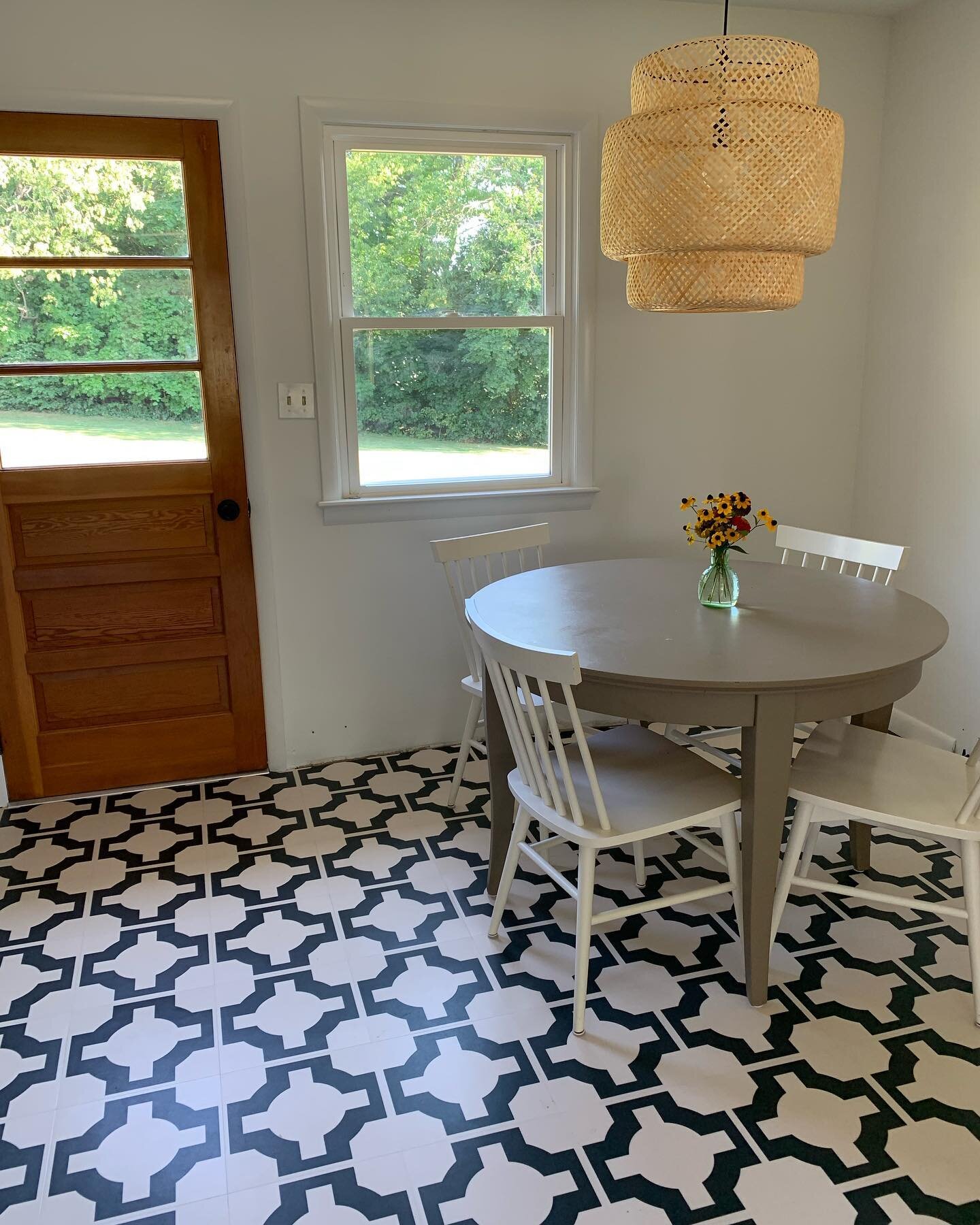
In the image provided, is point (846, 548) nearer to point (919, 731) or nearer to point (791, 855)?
point (919, 731)

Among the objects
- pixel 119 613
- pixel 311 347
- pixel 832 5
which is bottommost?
pixel 119 613

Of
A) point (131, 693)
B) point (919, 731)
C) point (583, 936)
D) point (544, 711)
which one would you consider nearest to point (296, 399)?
point (131, 693)

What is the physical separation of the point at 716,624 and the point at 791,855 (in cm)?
57

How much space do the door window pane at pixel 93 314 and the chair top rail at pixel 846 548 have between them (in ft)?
6.63

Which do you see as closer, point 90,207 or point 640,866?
point 640,866

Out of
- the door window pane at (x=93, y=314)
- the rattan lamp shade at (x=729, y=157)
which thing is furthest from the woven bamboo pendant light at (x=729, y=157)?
the door window pane at (x=93, y=314)

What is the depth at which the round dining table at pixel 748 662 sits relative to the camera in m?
2.01

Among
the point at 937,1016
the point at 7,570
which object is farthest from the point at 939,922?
the point at 7,570

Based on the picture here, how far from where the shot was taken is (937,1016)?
2131 mm

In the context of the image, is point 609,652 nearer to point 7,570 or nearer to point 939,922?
point 939,922

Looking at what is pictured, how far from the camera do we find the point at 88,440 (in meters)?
3.00

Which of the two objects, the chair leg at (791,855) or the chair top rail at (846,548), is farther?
the chair top rail at (846,548)

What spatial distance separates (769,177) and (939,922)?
1864 mm

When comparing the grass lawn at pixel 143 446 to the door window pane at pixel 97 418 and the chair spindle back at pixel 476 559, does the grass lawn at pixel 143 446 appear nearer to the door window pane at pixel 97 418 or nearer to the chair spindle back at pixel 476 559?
the door window pane at pixel 97 418
